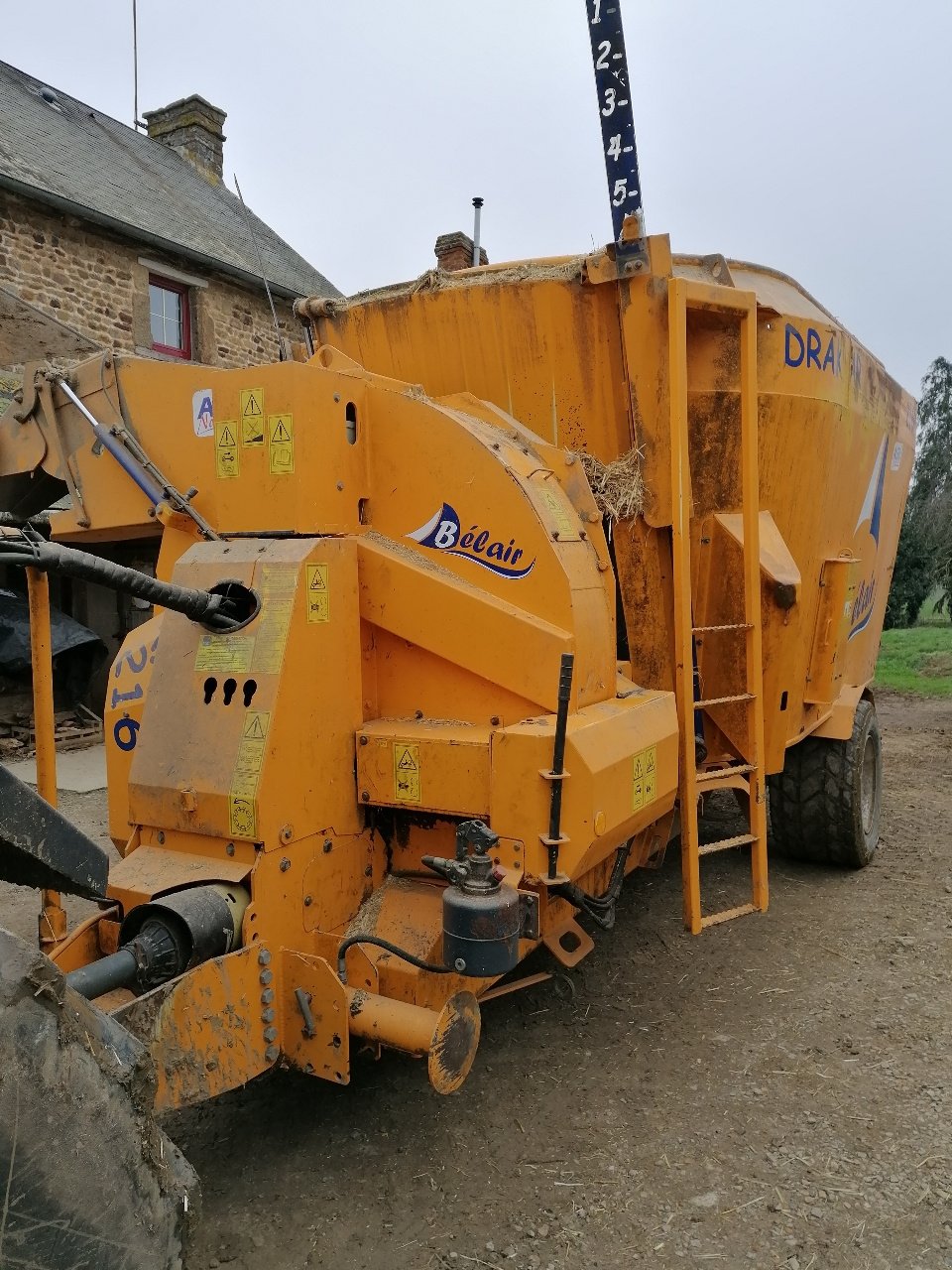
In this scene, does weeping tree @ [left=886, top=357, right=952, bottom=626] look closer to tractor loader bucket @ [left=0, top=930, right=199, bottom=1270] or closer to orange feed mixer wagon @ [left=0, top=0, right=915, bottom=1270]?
orange feed mixer wagon @ [left=0, top=0, right=915, bottom=1270]

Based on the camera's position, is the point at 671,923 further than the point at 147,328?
No

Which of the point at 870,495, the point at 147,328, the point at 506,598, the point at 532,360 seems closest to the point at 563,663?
the point at 506,598

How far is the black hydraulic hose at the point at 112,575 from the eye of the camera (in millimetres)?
2025

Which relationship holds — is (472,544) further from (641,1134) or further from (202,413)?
(641,1134)

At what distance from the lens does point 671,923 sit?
450 centimetres

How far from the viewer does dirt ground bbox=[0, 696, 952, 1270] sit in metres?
2.38

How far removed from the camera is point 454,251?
927 centimetres

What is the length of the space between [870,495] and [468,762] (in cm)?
372

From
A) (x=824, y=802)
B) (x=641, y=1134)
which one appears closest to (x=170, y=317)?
(x=824, y=802)

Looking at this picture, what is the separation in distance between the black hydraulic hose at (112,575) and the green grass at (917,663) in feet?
32.5

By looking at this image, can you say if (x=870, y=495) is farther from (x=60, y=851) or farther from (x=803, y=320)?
(x=60, y=851)

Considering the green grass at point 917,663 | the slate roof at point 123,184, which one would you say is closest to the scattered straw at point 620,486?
the green grass at point 917,663

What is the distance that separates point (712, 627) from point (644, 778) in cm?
90

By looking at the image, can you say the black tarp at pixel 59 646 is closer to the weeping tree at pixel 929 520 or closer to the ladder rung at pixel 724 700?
the ladder rung at pixel 724 700
